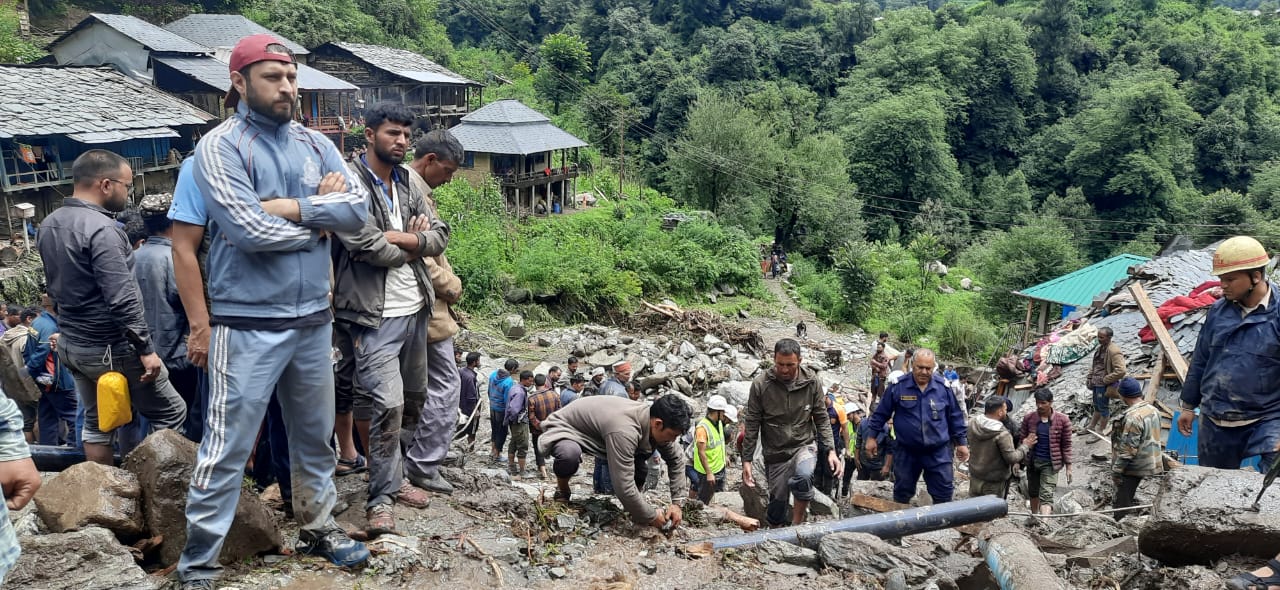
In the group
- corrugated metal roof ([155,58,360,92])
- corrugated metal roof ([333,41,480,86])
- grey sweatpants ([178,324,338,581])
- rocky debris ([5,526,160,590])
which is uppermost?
corrugated metal roof ([333,41,480,86])

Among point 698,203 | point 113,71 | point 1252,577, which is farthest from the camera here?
point 698,203

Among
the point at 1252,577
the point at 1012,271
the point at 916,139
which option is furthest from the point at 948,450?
the point at 916,139

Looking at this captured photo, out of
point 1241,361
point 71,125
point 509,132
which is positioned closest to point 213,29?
point 509,132

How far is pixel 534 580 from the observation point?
4148 millimetres

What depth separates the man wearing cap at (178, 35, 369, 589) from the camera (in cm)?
294

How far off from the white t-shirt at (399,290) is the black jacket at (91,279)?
1205mm

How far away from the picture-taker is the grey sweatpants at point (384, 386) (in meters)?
4.03

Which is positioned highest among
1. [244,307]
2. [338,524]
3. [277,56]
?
[277,56]

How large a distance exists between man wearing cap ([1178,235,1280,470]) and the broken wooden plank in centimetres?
234

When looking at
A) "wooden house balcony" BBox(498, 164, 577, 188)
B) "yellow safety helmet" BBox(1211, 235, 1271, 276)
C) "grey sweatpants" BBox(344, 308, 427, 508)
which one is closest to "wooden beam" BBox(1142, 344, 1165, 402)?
"yellow safety helmet" BBox(1211, 235, 1271, 276)

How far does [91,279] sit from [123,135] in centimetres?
1760

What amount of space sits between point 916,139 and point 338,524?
47.4 metres

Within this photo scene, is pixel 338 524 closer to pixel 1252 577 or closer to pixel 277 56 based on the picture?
pixel 277 56

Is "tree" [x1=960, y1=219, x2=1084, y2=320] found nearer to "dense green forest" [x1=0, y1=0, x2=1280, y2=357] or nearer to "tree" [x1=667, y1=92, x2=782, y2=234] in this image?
"dense green forest" [x1=0, y1=0, x2=1280, y2=357]
